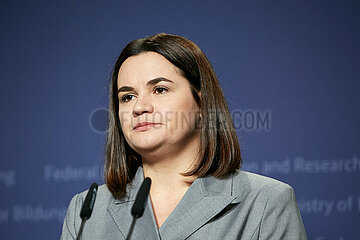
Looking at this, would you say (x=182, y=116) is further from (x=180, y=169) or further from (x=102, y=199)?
(x=102, y=199)

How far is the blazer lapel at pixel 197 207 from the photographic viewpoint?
1.32 meters

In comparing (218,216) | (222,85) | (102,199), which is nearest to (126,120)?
(102,199)

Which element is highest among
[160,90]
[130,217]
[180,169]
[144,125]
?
[160,90]

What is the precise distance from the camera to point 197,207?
136 cm

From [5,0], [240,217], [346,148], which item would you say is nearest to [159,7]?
[5,0]

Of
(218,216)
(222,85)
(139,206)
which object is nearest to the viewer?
(139,206)

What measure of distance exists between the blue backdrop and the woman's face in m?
0.83

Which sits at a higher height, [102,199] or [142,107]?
[142,107]

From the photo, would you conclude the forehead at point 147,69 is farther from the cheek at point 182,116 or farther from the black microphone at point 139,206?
the black microphone at point 139,206

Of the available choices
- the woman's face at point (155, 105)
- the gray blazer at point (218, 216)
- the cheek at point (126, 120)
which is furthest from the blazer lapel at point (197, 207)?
the cheek at point (126, 120)

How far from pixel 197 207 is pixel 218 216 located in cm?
8

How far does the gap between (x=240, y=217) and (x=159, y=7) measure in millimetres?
1453

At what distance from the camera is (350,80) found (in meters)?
2.22

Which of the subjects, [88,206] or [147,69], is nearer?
[88,206]
